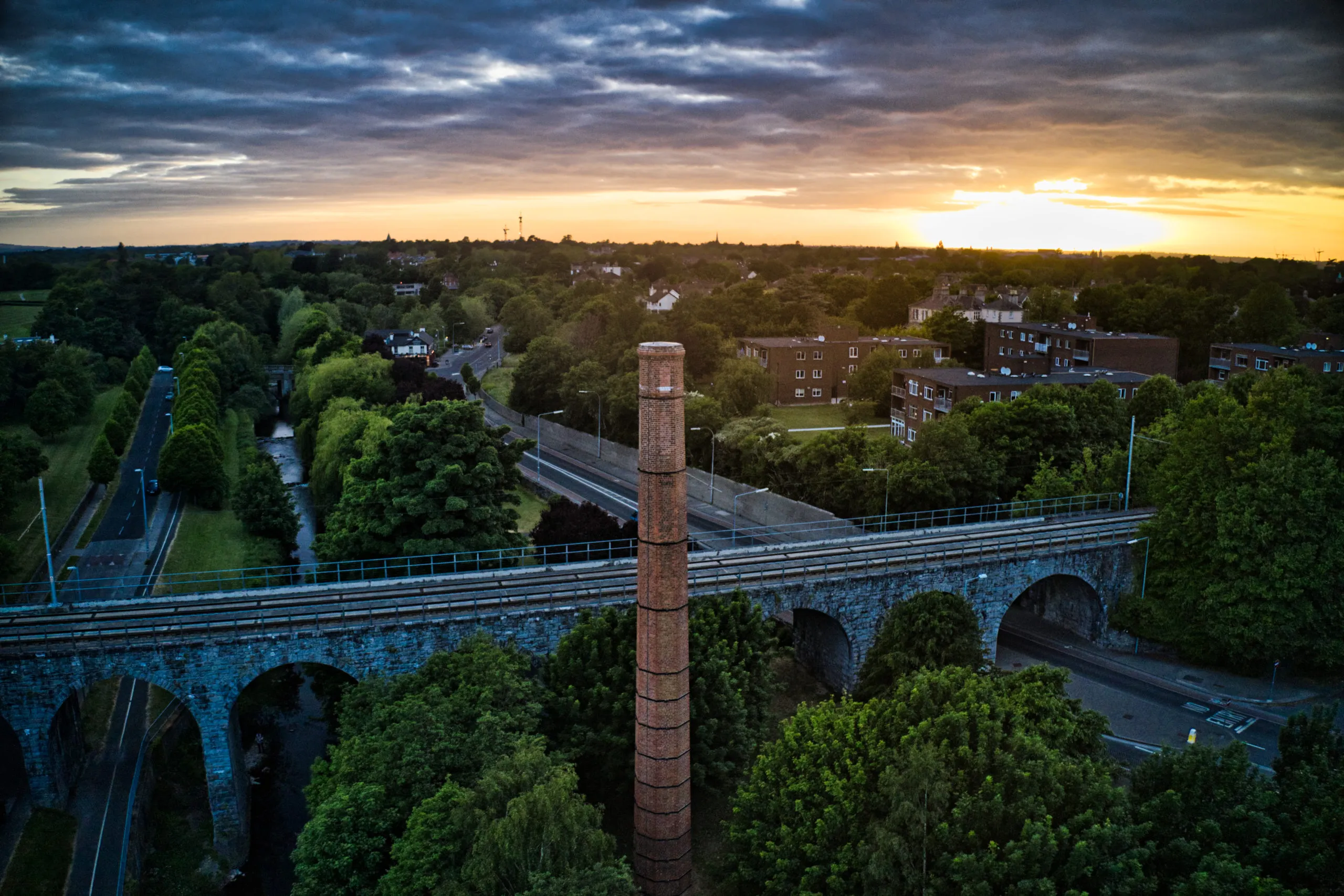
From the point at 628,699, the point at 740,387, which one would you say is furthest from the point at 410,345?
the point at 628,699

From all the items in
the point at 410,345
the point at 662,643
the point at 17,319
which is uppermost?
the point at 17,319

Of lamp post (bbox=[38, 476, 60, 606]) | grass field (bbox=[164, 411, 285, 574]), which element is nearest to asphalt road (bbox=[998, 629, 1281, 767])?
lamp post (bbox=[38, 476, 60, 606])

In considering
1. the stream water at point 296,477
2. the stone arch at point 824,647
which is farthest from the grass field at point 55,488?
the stone arch at point 824,647

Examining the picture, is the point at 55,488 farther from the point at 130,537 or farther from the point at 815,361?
the point at 815,361

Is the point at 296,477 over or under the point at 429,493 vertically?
under

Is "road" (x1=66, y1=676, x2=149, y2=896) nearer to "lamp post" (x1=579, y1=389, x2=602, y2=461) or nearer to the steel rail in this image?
the steel rail

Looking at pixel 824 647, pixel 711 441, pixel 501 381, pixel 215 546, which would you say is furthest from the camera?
pixel 501 381

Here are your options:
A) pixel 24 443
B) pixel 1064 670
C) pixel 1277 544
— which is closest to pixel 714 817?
pixel 1064 670
